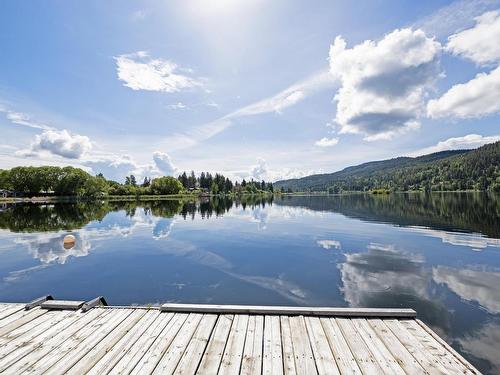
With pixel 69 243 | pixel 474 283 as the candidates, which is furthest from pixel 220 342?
pixel 69 243

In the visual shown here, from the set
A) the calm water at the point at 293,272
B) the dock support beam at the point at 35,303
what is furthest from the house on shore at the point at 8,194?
the dock support beam at the point at 35,303

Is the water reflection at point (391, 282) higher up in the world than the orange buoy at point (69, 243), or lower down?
lower down

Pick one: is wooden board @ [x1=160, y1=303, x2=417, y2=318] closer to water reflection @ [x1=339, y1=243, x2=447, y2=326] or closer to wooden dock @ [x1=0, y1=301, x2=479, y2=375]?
wooden dock @ [x1=0, y1=301, x2=479, y2=375]

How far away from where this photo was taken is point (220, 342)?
6.30 metres

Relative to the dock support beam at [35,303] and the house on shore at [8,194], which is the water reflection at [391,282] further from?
the house on shore at [8,194]

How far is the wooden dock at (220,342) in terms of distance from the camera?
5.39 m

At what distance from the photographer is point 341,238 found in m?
25.9

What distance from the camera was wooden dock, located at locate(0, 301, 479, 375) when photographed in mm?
5387

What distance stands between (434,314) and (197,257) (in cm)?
1442

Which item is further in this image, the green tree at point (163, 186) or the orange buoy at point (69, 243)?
the green tree at point (163, 186)

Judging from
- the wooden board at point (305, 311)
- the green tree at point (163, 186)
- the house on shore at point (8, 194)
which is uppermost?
the green tree at point (163, 186)

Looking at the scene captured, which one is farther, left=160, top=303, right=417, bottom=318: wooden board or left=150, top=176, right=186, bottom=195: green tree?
left=150, top=176, right=186, bottom=195: green tree

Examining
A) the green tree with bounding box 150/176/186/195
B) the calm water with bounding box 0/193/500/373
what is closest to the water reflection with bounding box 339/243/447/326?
the calm water with bounding box 0/193/500/373

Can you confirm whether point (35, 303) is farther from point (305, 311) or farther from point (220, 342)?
point (305, 311)
